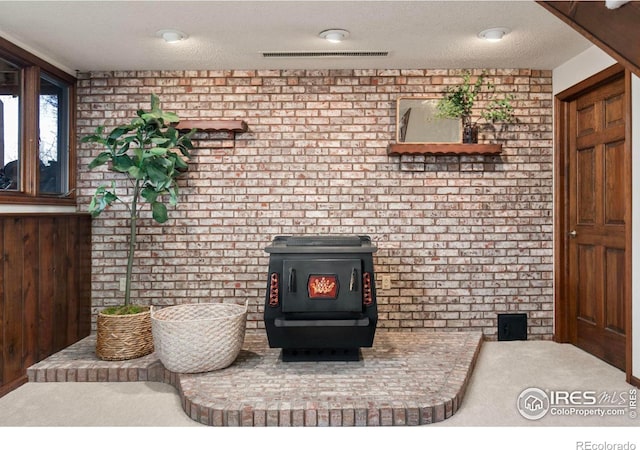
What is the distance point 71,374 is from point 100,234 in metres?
1.25

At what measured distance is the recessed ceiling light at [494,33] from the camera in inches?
122

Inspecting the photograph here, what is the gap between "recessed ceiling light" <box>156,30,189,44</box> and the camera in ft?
10.2

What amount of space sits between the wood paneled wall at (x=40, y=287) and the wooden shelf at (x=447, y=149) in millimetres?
2550

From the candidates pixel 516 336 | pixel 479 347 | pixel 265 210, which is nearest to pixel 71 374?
pixel 265 210

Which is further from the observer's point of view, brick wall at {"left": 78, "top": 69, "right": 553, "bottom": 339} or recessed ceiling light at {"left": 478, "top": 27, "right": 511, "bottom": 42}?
brick wall at {"left": 78, "top": 69, "right": 553, "bottom": 339}

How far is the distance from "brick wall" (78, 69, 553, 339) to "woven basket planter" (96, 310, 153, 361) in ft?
2.24

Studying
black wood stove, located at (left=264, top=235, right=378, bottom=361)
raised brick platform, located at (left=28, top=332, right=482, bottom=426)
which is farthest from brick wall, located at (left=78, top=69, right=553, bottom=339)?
black wood stove, located at (left=264, top=235, right=378, bottom=361)

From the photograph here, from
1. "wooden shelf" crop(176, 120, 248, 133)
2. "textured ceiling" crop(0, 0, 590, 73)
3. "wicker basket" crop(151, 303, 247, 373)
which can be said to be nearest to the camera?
"textured ceiling" crop(0, 0, 590, 73)

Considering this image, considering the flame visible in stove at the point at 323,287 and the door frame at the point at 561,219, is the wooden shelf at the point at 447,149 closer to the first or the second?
the door frame at the point at 561,219

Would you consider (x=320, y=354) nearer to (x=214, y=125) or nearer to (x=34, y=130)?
(x=214, y=125)

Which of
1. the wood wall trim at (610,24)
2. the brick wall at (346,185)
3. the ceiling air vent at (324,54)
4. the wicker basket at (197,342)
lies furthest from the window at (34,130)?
the wood wall trim at (610,24)

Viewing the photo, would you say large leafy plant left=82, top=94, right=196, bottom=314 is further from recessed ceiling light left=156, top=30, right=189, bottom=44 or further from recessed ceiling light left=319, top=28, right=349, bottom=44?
recessed ceiling light left=319, top=28, right=349, bottom=44

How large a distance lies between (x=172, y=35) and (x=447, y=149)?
2125 millimetres

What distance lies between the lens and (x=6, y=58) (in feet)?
10.5
